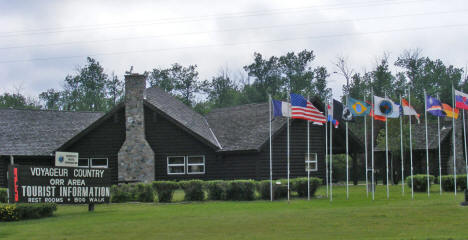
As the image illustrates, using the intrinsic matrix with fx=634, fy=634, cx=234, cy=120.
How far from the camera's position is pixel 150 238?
15.4 m

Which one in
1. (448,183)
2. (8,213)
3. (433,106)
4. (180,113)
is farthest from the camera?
(180,113)

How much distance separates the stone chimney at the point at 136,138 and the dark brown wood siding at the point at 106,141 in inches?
74.3

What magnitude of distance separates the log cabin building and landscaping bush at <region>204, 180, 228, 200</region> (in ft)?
19.9

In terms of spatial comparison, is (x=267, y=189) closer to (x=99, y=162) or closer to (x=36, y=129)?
(x=99, y=162)

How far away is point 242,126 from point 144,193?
11.2 m

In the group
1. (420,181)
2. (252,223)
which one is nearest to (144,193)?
(252,223)

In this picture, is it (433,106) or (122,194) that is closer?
(122,194)

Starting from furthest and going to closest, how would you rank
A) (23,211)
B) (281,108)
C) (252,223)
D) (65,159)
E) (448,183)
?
(448,183) < (281,108) < (65,159) < (23,211) < (252,223)

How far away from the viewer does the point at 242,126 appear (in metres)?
38.2

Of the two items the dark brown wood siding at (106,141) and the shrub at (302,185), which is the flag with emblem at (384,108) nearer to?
the shrub at (302,185)

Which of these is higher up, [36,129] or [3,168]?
[36,129]

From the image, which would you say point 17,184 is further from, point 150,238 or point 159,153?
point 159,153

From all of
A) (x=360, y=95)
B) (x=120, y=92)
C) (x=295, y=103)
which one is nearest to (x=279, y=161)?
(x=295, y=103)

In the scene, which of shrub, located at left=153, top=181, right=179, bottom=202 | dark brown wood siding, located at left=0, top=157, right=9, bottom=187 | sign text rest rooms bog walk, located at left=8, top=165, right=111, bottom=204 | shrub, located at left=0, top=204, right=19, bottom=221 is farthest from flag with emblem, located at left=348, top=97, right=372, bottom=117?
dark brown wood siding, located at left=0, top=157, right=9, bottom=187
